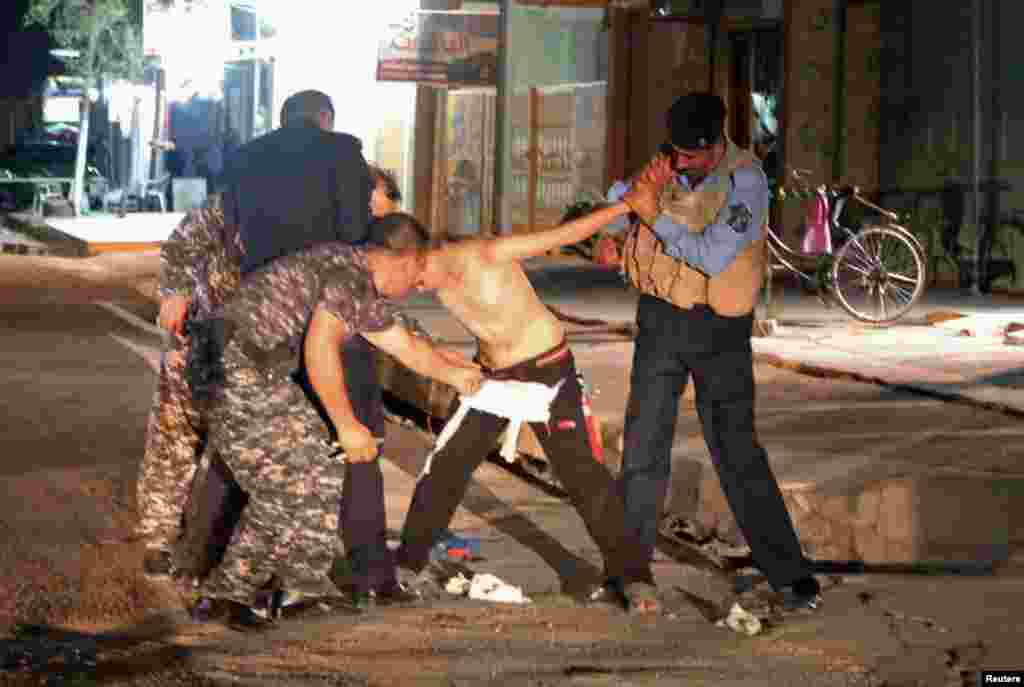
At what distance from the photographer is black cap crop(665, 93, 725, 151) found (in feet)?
23.6

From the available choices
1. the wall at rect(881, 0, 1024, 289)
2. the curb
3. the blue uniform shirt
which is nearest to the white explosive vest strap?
the blue uniform shirt

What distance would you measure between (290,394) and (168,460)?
1104 millimetres

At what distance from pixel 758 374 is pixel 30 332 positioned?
6.64 meters

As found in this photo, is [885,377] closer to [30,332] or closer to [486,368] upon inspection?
[486,368]

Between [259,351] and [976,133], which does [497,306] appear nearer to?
[259,351]

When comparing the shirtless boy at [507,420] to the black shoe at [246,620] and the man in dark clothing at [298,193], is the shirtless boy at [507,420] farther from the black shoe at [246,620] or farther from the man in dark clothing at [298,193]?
the black shoe at [246,620]

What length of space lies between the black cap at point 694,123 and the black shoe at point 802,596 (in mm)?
1628

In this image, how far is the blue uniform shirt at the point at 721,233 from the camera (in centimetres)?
725

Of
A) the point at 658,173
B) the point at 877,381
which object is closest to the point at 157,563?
the point at 658,173

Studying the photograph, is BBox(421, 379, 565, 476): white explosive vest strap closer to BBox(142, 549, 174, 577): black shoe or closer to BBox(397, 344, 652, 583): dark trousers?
BBox(397, 344, 652, 583): dark trousers

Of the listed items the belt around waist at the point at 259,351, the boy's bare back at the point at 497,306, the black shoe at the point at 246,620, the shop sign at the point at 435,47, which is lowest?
the black shoe at the point at 246,620

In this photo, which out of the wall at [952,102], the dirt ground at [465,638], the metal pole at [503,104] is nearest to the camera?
the dirt ground at [465,638]

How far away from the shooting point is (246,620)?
7.05 metres

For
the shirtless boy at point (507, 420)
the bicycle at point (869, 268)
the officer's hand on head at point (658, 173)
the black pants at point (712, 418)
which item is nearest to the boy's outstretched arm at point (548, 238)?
the shirtless boy at point (507, 420)
